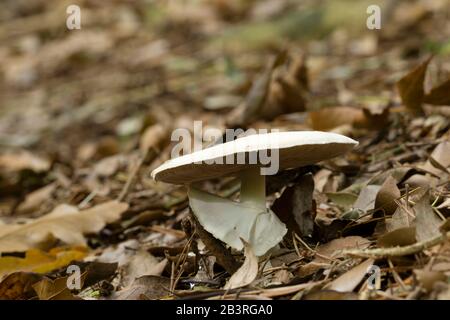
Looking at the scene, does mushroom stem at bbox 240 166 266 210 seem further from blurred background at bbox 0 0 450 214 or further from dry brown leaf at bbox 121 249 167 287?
blurred background at bbox 0 0 450 214

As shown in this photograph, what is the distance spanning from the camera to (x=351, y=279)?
43.9 inches

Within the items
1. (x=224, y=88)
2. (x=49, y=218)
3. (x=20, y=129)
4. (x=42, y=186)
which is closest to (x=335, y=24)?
(x=224, y=88)

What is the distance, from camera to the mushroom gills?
51.2 inches

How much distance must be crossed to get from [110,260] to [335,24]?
325 centimetres

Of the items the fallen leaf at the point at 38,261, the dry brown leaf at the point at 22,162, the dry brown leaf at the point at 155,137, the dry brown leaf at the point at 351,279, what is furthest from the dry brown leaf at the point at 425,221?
the dry brown leaf at the point at 22,162

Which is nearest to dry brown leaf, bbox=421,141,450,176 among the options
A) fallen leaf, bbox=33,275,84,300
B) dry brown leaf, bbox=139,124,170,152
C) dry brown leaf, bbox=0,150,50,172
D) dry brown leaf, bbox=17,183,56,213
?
fallen leaf, bbox=33,275,84,300

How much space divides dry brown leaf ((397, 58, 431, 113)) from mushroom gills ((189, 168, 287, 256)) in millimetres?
718

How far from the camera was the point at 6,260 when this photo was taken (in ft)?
5.14

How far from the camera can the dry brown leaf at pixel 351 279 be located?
110 cm

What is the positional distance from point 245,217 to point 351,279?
30 cm

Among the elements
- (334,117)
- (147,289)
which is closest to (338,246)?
(147,289)

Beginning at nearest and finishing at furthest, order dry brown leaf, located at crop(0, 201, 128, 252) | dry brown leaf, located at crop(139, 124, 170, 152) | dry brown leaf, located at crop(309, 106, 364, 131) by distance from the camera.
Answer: dry brown leaf, located at crop(0, 201, 128, 252), dry brown leaf, located at crop(309, 106, 364, 131), dry brown leaf, located at crop(139, 124, 170, 152)

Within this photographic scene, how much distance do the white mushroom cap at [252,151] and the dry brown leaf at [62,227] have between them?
1.99ft

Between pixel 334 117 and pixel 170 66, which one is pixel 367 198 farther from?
pixel 170 66
